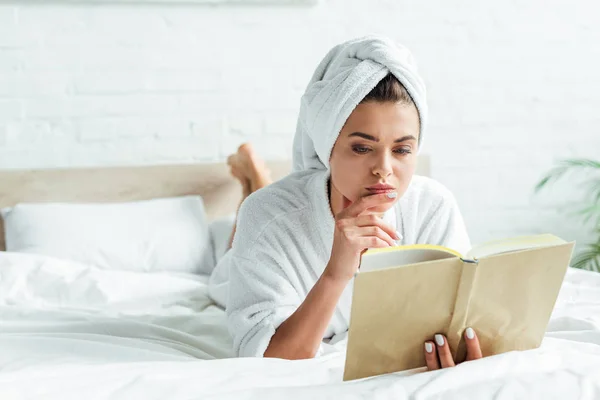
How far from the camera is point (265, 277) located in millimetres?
1651

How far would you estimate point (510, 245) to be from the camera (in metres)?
1.29

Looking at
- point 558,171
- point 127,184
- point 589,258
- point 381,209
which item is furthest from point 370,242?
point 558,171

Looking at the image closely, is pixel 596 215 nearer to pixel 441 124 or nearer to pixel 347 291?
pixel 441 124

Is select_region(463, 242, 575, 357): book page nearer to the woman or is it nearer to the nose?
the woman

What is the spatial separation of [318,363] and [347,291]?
12.2 inches

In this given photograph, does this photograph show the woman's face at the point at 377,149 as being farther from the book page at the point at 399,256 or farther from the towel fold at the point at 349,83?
the book page at the point at 399,256

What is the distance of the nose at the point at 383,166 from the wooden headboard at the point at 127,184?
158 centimetres

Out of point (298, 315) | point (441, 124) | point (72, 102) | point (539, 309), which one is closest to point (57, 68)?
point (72, 102)

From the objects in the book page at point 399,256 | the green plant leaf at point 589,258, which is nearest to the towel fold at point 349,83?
the book page at point 399,256

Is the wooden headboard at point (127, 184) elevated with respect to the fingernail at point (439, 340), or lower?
lower

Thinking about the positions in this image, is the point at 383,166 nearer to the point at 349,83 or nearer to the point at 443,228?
the point at 349,83

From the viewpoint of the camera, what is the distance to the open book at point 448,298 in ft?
4.02

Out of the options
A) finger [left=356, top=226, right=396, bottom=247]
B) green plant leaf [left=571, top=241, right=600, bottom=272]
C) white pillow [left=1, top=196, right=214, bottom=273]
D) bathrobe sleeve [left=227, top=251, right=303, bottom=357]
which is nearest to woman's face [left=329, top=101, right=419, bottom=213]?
finger [left=356, top=226, right=396, bottom=247]

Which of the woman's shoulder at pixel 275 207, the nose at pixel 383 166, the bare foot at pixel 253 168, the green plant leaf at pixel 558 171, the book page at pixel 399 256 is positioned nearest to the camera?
the book page at pixel 399 256
